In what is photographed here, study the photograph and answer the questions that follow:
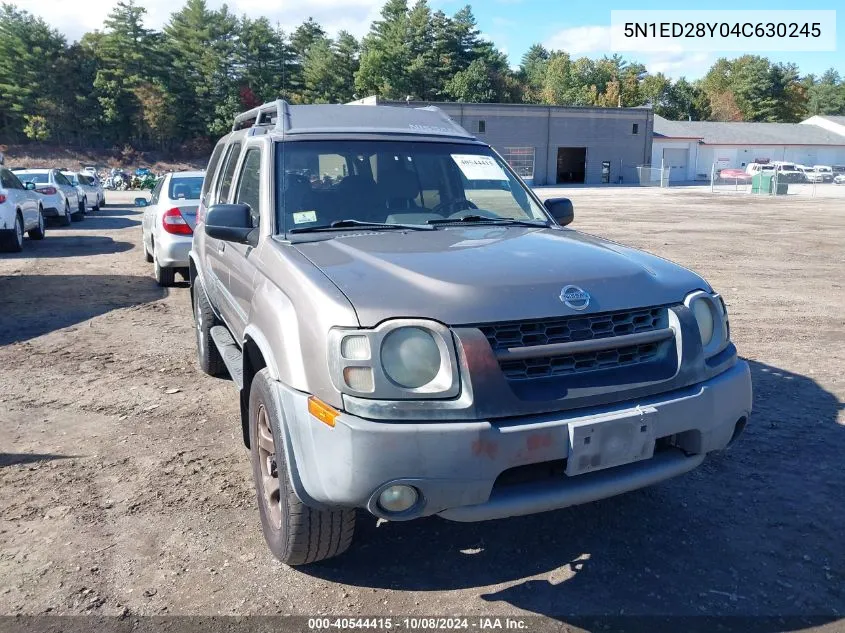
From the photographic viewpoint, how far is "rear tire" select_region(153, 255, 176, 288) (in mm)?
10258

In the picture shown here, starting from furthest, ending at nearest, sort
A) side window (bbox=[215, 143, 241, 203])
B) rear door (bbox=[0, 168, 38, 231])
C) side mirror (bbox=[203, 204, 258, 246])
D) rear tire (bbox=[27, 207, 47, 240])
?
1. rear tire (bbox=[27, 207, 47, 240])
2. rear door (bbox=[0, 168, 38, 231])
3. side window (bbox=[215, 143, 241, 203])
4. side mirror (bbox=[203, 204, 258, 246])

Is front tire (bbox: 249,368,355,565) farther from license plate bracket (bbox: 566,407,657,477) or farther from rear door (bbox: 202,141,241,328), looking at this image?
rear door (bbox: 202,141,241,328)

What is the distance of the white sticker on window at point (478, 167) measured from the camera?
4676 millimetres

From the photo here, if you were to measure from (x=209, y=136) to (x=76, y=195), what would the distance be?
59325 mm

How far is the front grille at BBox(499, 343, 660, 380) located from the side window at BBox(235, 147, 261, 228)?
6.36 feet

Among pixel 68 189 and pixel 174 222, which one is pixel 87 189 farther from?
pixel 174 222

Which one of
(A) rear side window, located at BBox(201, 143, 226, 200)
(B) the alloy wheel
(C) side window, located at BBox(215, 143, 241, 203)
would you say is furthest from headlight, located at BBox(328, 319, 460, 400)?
(A) rear side window, located at BBox(201, 143, 226, 200)

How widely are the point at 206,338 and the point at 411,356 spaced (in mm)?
3747

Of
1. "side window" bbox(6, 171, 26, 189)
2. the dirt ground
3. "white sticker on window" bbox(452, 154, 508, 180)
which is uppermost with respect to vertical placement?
"white sticker on window" bbox(452, 154, 508, 180)

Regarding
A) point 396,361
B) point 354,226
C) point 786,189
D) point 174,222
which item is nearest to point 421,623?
point 396,361

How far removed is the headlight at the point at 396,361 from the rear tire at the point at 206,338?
3287 millimetres

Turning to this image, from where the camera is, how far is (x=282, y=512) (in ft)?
10.0

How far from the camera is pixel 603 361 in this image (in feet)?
9.70

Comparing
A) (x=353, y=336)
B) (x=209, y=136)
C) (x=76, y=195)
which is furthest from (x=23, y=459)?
(x=209, y=136)
